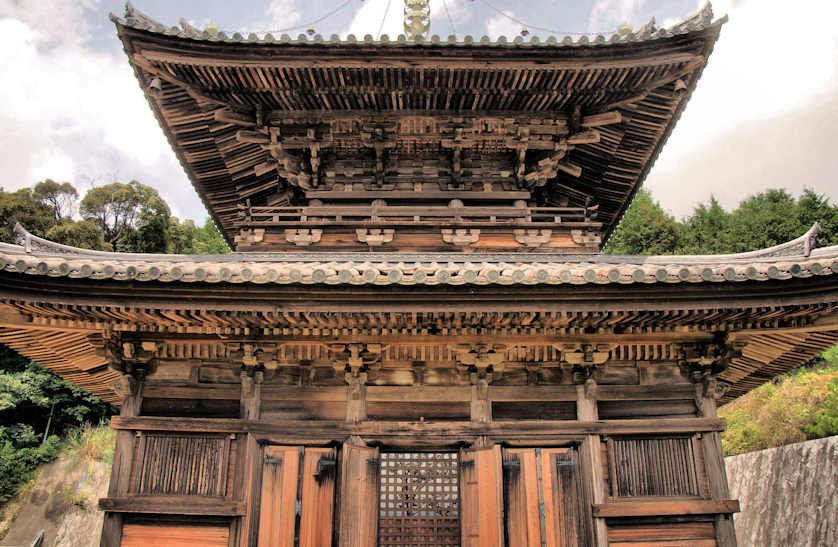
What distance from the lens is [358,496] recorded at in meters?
6.74

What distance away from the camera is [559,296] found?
6.15 m

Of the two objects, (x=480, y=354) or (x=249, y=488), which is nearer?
(x=249, y=488)

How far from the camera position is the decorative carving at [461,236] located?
9031mm

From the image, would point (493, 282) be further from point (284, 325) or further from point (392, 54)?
point (392, 54)

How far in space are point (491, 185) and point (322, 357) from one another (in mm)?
4650

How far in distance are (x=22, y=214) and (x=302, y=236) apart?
94.6 feet

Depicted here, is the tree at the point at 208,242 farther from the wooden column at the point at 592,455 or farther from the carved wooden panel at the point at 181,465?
the wooden column at the point at 592,455

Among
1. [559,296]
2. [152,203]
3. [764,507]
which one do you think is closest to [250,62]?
[559,296]

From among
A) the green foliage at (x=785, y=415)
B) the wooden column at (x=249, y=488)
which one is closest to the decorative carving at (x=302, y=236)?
the wooden column at (x=249, y=488)

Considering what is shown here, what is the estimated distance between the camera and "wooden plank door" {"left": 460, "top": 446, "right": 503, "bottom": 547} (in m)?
6.57

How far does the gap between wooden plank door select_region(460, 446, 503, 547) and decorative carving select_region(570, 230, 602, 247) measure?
389cm

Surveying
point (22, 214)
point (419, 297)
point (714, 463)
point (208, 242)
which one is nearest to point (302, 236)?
point (419, 297)

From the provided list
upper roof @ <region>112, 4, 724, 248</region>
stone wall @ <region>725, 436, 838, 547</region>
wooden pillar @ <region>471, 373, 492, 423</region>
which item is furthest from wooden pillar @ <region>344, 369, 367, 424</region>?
stone wall @ <region>725, 436, 838, 547</region>

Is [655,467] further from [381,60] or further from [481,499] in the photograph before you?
[381,60]
